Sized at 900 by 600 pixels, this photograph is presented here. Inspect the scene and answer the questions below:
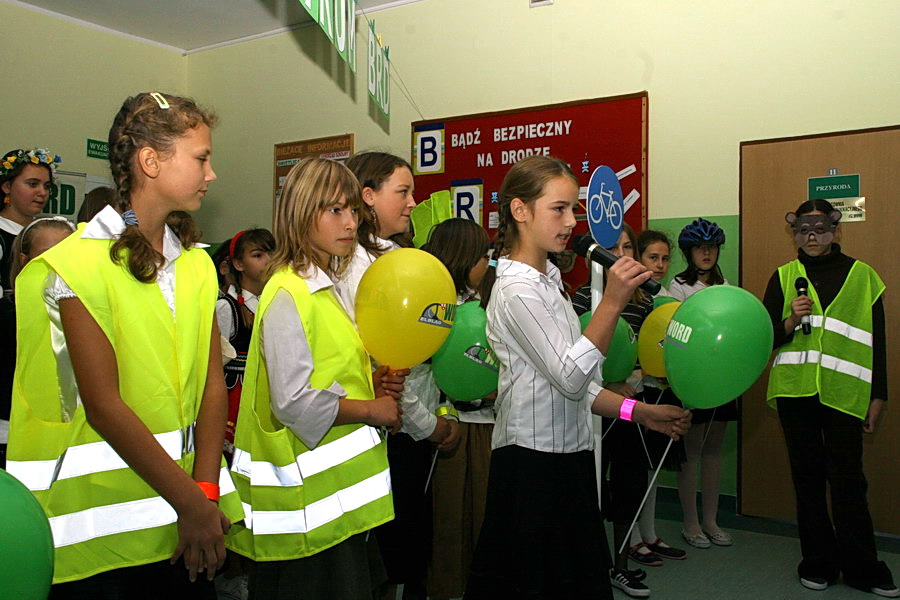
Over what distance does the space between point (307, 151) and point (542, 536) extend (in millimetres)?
4449

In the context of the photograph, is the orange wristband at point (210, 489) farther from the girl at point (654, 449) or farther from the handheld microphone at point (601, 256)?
the girl at point (654, 449)

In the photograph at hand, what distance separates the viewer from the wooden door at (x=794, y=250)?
3.75 meters

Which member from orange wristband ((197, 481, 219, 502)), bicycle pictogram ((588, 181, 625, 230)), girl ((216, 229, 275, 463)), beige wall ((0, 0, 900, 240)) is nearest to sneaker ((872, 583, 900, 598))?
bicycle pictogram ((588, 181, 625, 230))

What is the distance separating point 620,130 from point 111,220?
3550 millimetres

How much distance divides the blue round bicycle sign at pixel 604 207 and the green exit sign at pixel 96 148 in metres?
4.56

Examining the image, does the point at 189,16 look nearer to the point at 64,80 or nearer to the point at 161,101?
the point at 64,80

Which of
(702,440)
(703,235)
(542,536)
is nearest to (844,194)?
(703,235)

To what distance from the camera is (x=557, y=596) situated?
1756 mm

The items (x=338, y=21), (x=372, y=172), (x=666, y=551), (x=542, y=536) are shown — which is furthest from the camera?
(x=666, y=551)

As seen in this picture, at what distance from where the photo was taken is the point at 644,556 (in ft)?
11.2

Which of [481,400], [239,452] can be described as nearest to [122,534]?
[239,452]

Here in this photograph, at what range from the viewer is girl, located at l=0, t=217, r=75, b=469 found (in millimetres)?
2121

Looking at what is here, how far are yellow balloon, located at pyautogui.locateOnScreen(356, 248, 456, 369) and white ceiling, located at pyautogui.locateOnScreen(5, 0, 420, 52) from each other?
3.92m

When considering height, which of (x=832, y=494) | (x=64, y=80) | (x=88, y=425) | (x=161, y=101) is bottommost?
(x=832, y=494)
